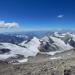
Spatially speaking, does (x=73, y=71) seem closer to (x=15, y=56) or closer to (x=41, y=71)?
(x=41, y=71)

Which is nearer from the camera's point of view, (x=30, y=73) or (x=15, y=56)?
(x=30, y=73)

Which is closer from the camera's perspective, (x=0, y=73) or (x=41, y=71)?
(x=41, y=71)

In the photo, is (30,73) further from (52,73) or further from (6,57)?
(6,57)

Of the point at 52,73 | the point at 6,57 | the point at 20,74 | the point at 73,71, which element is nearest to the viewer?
the point at 73,71

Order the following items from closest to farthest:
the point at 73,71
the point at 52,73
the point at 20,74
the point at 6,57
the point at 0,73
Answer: the point at 73,71
the point at 52,73
the point at 20,74
the point at 0,73
the point at 6,57

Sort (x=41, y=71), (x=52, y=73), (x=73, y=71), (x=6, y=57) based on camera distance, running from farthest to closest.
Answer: (x=6, y=57), (x=41, y=71), (x=52, y=73), (x=73, y=71)

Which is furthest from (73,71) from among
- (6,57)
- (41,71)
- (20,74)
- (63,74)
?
(6,57)

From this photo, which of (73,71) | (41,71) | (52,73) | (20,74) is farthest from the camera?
(20,74)

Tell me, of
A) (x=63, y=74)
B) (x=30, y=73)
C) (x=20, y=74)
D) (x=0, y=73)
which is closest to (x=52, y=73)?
(x=63, y=74)
